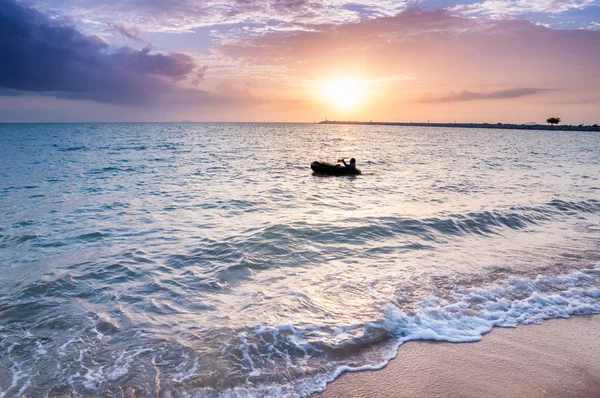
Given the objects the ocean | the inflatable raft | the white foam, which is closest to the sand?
the ocean

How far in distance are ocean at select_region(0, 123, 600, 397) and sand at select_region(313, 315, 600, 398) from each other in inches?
12.1

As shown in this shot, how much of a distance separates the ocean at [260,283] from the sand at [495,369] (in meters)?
0.31

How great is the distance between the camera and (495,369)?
17.7 feet

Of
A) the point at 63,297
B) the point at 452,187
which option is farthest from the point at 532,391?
the point at 452,187

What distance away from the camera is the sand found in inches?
194

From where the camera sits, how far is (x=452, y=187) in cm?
2244

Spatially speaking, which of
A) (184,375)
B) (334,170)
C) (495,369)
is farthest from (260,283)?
(334,170)

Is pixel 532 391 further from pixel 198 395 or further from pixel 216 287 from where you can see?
pixel 216 287

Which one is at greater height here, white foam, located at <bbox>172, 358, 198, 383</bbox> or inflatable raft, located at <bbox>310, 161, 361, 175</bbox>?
inflatable raft, located at <bbox>310, 161, 361, 175</bbox>

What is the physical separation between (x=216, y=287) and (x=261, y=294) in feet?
3.93

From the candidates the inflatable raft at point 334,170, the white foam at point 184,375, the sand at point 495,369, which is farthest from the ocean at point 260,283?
the inflatable raft at point 334,170

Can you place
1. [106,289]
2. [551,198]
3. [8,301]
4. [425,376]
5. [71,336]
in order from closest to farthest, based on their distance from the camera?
[425,376] < [71,336] < [8,301] < [106,289] < [551,198]

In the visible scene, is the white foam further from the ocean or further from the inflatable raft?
the inflatable raft

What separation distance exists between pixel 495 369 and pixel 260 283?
5137mm
